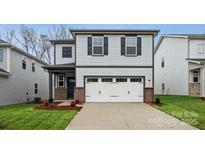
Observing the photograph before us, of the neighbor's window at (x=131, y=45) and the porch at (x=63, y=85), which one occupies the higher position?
the neighbor's window at (x=131, y=45)

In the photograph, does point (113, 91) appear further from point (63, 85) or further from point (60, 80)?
point (60, 80)

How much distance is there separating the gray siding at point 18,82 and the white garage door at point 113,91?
6704mm

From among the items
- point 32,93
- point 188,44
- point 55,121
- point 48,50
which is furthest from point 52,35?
point 55,121

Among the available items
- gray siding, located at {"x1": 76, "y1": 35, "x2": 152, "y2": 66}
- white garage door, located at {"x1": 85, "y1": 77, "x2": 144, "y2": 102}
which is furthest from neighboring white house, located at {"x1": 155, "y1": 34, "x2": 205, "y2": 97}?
white garage door, located at {"x1": 85, "y1": 77, "x2": 144, "y2": 102}

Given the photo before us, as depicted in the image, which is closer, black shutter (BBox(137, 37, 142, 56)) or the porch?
black shutter (BBox(137, 37, 142, 56))

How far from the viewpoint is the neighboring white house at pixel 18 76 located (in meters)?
22.2

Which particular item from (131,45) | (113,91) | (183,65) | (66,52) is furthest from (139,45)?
(183,65)

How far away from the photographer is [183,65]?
27922mm

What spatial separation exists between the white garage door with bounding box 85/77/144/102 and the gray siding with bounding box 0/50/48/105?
670 centimetres

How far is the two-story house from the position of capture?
70.5 ft

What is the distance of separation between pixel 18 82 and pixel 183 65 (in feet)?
54.0

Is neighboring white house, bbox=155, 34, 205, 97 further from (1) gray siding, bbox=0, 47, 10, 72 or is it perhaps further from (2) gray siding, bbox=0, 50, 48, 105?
(1) gray siding, bbox=0, 47, 10, 72

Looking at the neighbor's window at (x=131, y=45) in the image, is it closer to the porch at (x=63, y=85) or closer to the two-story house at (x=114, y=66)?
the two-story house at (x=114, y=66)

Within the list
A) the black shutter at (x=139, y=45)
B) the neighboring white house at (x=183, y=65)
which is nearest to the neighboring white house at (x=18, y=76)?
the black shutter at (x=139, y=45)
